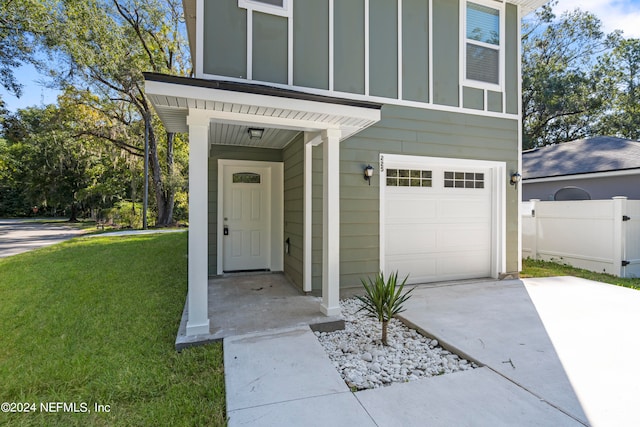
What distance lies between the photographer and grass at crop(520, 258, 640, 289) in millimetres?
6016

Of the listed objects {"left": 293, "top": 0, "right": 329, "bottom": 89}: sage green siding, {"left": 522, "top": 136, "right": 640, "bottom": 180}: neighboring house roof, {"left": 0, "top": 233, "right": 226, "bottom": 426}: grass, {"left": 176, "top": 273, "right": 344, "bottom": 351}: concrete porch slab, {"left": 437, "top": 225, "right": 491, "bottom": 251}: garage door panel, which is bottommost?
{"left": 0, "top": 233, "right": 226, "bottom": 426}: grass

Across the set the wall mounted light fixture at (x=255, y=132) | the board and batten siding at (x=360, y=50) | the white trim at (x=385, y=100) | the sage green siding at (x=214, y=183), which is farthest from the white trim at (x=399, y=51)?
the sage green siding at (x=214, y=183)

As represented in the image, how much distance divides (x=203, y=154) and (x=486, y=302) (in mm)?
4259

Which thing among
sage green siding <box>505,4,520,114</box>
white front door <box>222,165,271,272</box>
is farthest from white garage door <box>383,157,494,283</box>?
white front door <box>222,165,271,272</box>

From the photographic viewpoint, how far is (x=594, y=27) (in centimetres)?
1714

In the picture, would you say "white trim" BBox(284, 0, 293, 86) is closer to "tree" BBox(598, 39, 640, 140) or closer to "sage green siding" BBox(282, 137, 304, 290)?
"sage green siding" BBox(282, 137, 304, 290)

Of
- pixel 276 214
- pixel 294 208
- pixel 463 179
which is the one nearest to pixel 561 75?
pixel 463 179

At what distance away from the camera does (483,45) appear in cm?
582

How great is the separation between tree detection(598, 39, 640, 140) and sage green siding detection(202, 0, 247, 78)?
20469 millimetres

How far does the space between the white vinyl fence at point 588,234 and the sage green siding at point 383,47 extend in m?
5.25

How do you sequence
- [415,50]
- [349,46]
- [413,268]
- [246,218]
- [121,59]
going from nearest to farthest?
[349,46]
[415,50]
[413,268]
[246,218]
[121,59]

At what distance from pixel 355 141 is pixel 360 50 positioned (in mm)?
1424

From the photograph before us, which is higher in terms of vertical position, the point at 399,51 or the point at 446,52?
the point at 446,52

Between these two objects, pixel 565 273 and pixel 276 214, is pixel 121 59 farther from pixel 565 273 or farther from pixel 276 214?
pixel 565 273
